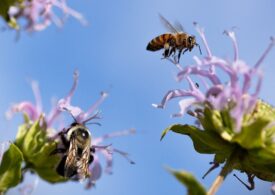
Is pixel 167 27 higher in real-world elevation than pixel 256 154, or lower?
higher

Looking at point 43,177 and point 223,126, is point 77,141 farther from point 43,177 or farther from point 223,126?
point 223,126

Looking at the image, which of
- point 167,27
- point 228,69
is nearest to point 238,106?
point 228,69

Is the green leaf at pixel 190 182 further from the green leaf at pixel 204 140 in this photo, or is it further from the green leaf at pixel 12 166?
the green leaf at pixel 12 166

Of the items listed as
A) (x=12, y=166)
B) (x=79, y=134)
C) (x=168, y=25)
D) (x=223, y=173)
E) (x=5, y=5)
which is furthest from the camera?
(x=168, y=25)

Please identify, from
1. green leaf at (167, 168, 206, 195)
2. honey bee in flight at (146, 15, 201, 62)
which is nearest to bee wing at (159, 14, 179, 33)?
honey bee in flight at (146, 15, 201, 62)

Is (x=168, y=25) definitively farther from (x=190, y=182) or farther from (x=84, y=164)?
(x=190, y=182)

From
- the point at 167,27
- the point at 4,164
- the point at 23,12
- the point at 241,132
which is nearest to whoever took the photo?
the point at 241,132

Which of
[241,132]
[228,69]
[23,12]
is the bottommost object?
[241,132]

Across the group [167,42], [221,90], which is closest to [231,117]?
[221,90]
